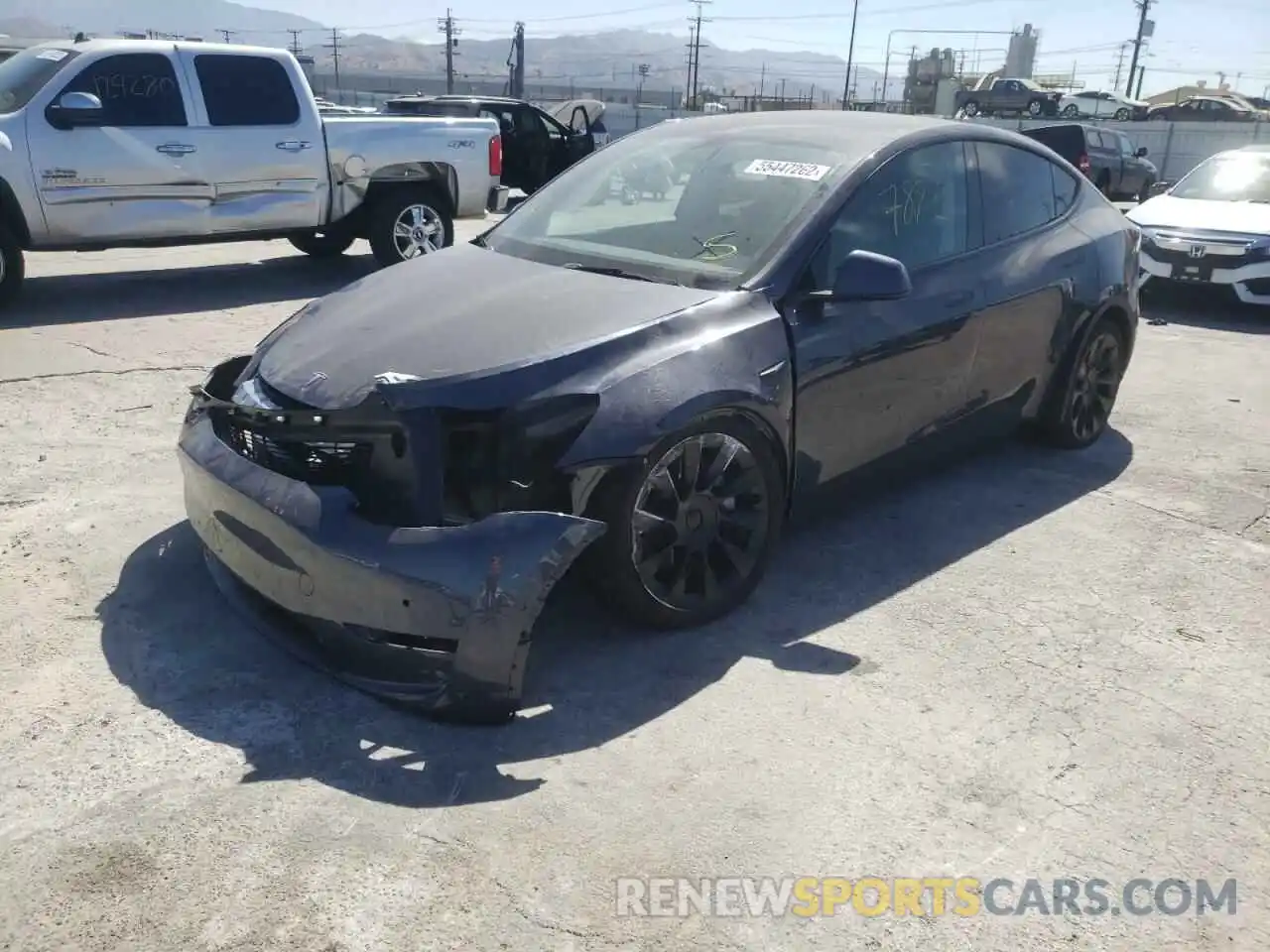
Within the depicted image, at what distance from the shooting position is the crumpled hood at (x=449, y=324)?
3.17 meters

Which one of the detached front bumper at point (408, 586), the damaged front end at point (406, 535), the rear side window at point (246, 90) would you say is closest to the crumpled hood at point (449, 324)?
the damaged front end at point (406, 535)

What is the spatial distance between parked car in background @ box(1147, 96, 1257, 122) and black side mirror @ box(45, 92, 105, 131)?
149 feet

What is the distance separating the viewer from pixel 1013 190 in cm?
476

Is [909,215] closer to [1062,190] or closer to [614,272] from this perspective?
[614,272]

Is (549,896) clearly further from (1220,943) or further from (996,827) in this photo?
(1220,943)

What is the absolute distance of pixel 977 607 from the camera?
3777 mm

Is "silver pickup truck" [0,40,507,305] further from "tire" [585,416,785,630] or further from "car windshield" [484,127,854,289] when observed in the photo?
"tire" [585,416,785,630]

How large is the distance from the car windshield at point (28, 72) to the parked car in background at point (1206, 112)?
1785 inches

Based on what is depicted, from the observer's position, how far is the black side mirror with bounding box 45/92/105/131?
7695 mm

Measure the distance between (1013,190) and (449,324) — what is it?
280 centimetres

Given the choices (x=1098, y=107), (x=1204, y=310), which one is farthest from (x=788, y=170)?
(x=1098, y=107)

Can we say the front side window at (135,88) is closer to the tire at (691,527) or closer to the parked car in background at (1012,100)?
the tire at (691,527)

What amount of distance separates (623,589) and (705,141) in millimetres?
2170

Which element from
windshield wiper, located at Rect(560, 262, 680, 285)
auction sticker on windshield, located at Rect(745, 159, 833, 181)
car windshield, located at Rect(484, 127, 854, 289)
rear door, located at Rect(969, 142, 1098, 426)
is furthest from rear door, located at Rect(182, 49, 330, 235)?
rear door, located at Rect(969, 142, 1098, 426)
